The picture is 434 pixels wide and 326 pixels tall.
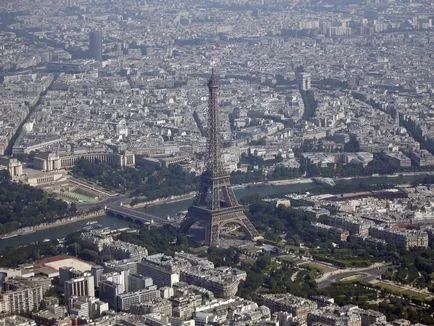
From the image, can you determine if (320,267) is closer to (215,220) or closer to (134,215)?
(215,220)

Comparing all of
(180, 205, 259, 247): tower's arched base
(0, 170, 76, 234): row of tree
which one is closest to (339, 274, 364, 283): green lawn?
(180, 205, 259, 247): tower's arched base

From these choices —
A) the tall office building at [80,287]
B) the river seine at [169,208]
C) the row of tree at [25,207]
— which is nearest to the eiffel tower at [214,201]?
the river seine at [169,208]

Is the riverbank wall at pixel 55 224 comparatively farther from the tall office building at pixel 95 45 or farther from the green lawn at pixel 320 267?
the tall office building at pixel 95 45

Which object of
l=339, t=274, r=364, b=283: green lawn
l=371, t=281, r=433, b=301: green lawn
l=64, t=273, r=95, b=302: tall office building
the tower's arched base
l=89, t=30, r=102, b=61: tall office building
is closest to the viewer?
l=64, t=273, r=95, b=302: tall office building

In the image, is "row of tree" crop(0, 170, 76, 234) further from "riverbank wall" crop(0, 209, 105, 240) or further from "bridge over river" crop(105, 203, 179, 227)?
"bridge over river" crop(105, 203, 179, 227)

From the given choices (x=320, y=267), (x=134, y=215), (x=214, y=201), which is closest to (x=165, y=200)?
(x=134, y=215)

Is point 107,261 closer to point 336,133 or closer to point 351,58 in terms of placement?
point 336,133

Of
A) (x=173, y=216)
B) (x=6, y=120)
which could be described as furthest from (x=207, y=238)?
(x=6, y=120)
